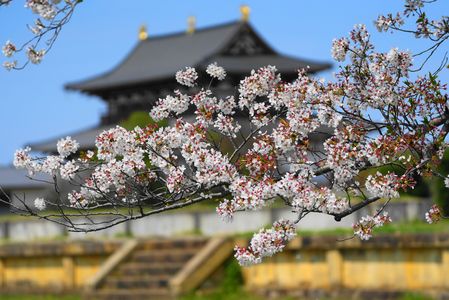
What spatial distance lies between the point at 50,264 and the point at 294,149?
714 inches

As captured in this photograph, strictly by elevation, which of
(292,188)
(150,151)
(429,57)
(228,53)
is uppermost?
(228,53)

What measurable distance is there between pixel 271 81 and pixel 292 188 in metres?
1.03

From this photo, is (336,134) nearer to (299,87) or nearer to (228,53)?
(299,87)

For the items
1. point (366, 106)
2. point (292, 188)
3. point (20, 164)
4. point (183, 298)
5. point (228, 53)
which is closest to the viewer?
point (292, 188)

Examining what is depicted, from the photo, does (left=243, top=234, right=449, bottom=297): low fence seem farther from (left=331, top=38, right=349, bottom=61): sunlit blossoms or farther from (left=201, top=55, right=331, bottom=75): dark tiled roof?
(left=201, top=55, right=331, bottom=75): dark tiled roof

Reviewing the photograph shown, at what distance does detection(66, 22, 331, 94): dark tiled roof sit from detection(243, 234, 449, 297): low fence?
22768mm

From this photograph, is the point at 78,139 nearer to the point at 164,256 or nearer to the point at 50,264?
the point at 50,264

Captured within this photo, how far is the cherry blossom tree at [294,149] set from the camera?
23.2 ft

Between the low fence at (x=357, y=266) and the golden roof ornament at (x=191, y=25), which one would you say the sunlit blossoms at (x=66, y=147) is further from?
the golden roof ornament at (x=191, y=25)

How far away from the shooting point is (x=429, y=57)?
7.58 metres

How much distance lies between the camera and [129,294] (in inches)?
842

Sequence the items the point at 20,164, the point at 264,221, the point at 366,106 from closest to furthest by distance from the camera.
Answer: the point at 366,106
the point at 20,164
the point at 264,221

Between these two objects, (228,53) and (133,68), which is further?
(133,68)

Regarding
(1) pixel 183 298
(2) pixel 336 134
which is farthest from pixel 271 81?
(1) pixel 183 298
